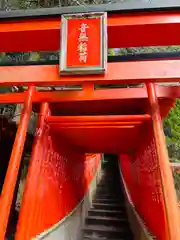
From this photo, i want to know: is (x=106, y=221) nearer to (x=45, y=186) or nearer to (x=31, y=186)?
(x=45, y=186)

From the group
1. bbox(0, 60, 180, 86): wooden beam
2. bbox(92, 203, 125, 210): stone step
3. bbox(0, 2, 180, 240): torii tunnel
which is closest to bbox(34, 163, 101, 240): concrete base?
bbox(0, 2, 180, 240): torii tunnel

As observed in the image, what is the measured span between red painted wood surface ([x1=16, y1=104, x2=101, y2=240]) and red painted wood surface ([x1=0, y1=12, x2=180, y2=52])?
97 centimetres

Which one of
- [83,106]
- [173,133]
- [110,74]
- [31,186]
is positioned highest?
[173,133]

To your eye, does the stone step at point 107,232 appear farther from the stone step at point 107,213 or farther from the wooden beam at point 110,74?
the wooden beam at point 110,74

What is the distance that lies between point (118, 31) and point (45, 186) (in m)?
2.45

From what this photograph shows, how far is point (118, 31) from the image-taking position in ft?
11.5

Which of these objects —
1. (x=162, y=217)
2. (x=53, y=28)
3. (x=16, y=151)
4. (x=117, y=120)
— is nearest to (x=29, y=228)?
(x=16, y=151)

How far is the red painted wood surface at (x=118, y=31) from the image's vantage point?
337cm

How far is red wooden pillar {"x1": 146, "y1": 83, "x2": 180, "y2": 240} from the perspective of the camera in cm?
272

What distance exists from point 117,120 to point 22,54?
13.7 ft

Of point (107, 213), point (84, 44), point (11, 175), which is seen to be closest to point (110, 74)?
point (84, 44)

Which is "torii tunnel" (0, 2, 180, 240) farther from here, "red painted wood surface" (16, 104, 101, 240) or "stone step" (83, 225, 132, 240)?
"stone step" (83, 225, 132, 240)

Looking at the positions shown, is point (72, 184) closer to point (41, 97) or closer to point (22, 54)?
point (41, 97)

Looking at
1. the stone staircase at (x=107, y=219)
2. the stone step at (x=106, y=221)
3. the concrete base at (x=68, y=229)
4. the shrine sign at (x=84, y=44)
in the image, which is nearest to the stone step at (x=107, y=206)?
the stone staircase at (x=107, y=219)
